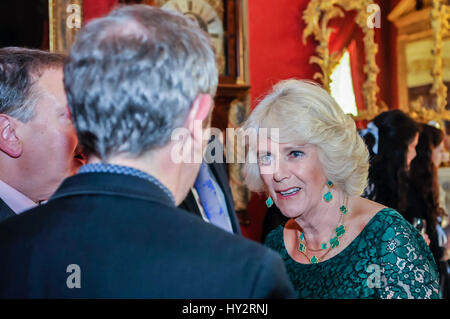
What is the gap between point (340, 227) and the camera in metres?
2.10

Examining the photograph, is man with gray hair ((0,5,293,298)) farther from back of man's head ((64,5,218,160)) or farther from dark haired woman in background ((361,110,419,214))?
dark haired woman in background ((361,110,419,214))

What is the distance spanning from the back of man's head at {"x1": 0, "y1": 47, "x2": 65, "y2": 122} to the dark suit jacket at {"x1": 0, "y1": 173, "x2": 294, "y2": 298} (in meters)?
0.75

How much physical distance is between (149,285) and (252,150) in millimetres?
1444

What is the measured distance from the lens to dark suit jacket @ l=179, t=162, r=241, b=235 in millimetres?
1093

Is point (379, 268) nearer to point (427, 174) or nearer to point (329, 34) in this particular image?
point (427, 174)

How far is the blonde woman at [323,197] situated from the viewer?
1.94 m

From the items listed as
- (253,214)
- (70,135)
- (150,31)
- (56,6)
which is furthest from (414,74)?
(150,31)

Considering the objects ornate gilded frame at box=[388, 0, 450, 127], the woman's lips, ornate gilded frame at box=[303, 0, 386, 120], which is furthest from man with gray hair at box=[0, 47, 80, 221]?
ornate gilded frame at box=[388, 0, 450, 127]

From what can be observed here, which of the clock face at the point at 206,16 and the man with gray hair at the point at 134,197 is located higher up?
the clock face at the point at 206,16

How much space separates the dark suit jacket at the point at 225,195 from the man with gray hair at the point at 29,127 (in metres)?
0.62

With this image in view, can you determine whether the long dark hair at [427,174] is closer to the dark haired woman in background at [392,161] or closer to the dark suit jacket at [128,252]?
the dark haired woman in background at [392,161]

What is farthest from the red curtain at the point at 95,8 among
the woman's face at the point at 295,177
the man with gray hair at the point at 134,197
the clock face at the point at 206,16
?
the man with gray hair at the point at 134,197

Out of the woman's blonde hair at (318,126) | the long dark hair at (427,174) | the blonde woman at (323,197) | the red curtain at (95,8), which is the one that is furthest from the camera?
the red curtain at (95,8)

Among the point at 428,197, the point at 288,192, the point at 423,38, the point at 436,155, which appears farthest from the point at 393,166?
the point at 423,38
